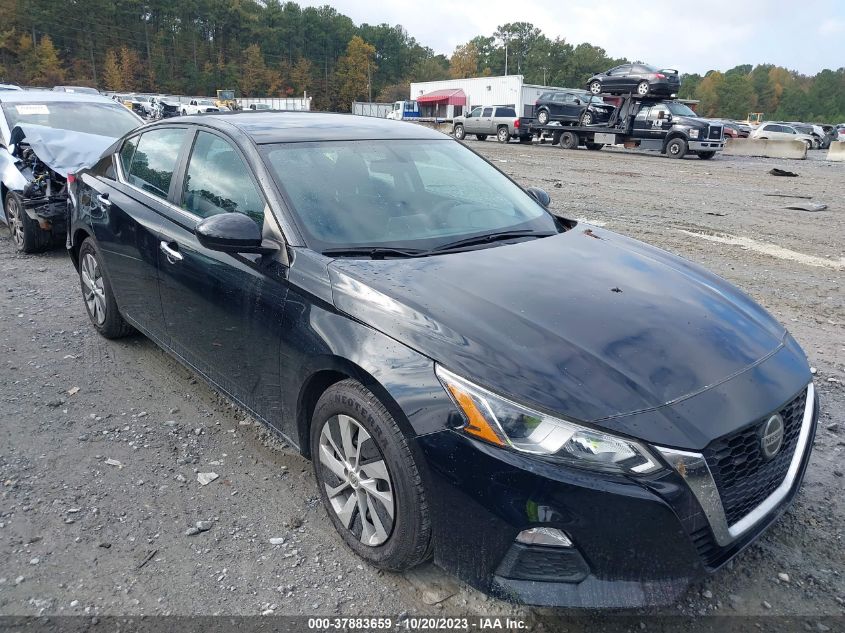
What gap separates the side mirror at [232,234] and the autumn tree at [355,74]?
4592 inches

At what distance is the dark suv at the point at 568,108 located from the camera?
27578 mm

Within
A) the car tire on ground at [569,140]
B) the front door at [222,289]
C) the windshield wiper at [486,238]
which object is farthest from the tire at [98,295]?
the car tire on ground at [569,140]

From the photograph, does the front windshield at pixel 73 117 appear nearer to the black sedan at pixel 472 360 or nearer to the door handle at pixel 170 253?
the black sedan at pixel 472 360

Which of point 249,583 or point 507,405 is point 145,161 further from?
point 507,405

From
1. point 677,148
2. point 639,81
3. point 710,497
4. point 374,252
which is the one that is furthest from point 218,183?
point 639,81

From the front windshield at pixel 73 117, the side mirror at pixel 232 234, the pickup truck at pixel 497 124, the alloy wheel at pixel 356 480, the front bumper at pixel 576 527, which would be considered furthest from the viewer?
the pickup truck at pixel 497 124

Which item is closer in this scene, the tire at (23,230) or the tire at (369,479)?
the tire at (369,479)

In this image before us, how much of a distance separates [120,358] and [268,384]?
220 cm

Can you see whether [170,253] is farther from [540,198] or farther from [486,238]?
[540,198]

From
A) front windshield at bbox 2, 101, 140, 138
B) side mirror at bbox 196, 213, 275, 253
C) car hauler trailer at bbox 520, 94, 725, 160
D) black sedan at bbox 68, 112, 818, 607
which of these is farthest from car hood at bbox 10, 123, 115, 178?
car hauler trailer at bbox 520, 94, 725, 160

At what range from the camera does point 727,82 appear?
12075 centimetres

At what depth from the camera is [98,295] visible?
4.79 metres

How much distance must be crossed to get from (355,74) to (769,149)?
323 ft

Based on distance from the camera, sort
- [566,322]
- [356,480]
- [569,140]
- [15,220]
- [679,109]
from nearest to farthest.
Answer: [566,322] < [356,480] < [15,220] < [679,109] < [569,140]
